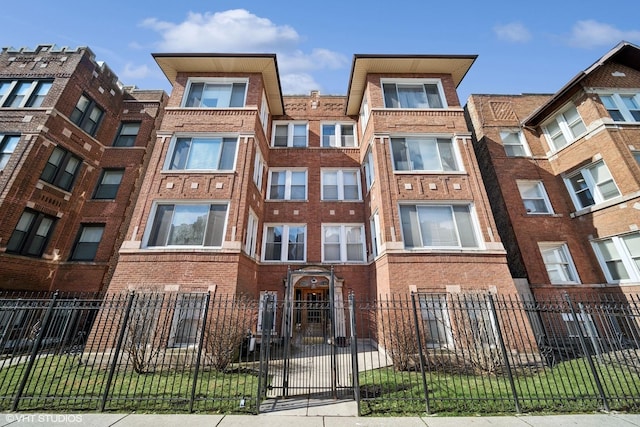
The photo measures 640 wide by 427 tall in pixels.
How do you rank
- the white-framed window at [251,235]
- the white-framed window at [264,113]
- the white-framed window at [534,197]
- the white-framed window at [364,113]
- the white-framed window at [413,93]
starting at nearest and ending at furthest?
the white-framed window at [251,235]
the white-framed window at [413,93]
the white-framed window at [534,197]
the white-framed window at [364,113]
the white-framed window at [264,113]

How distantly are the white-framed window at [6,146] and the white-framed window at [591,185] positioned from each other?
96.6 ft

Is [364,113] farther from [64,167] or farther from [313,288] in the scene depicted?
[64,167]

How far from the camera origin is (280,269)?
1409 cm

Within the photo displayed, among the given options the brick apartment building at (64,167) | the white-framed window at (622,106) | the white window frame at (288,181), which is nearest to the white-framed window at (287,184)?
the white window frame at (288,181)

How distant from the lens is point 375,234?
13.4 meters

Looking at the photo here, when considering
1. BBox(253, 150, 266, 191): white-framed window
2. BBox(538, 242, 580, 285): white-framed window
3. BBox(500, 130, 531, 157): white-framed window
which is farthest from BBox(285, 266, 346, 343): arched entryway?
BBox(500, 130, 531, 157): white-framed window

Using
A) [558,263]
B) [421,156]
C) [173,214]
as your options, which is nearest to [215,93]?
[173,214]

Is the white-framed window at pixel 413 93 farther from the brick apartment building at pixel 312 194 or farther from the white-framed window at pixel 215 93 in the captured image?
the white-framed window at pixel 215 93

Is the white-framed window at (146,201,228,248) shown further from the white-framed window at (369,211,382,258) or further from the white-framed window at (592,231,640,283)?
the white-framed window at (592,231,640,283)

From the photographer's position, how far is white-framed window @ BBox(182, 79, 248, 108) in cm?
1423

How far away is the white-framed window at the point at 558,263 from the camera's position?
12.9m

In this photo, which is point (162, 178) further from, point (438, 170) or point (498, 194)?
point (498, 194)

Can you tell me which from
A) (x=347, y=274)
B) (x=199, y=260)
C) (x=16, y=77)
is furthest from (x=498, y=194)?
(x=16, y=77)

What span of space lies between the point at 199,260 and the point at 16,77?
16.5m
